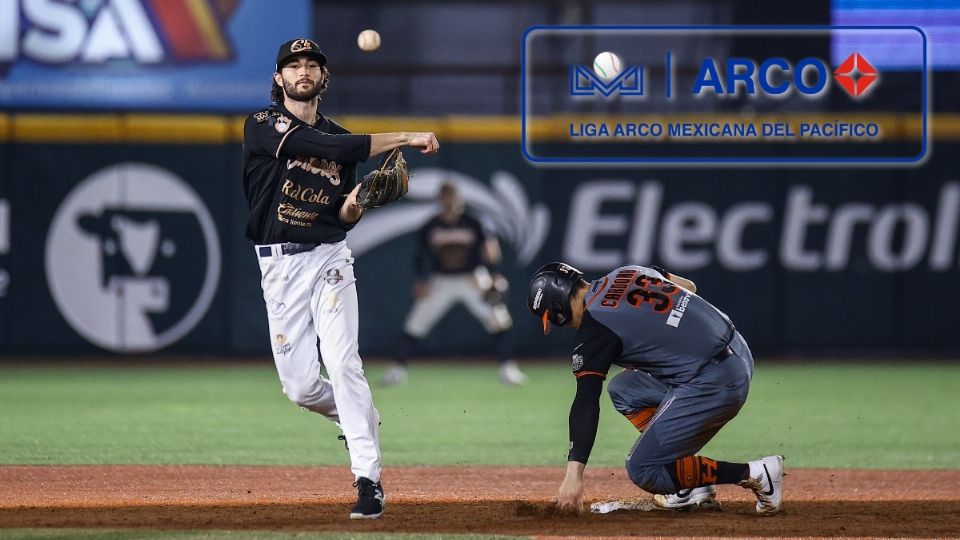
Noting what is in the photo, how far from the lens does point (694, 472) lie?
577 cm

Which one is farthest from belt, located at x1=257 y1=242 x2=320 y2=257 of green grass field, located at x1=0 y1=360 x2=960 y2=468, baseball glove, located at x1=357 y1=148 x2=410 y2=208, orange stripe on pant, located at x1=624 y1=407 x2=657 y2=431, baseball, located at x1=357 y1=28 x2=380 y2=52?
green grass field, located at x1=0 y1=360 x2=960 y2=468

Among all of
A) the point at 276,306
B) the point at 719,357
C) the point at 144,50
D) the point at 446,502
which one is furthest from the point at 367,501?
the point at 144,50

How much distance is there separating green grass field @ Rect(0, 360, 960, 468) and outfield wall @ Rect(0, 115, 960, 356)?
107cm

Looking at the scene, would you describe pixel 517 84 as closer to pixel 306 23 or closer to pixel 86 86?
pixel 306 23

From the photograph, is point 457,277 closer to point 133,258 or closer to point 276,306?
point 133,258

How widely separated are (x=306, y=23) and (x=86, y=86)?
109 inches

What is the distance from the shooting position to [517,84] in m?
17.3

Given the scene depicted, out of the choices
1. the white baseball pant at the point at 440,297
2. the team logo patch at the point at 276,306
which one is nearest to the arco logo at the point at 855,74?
the white baseball pant at the point at 440,297

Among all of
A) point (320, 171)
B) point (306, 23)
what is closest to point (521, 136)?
point (306, 23)

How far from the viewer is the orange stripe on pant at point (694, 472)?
18.9ft

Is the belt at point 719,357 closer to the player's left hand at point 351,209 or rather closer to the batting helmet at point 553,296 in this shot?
the batting helmet at point 553,296

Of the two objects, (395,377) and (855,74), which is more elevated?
(855,74)

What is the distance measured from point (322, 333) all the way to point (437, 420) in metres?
4.42

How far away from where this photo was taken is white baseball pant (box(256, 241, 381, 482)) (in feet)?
19.1
